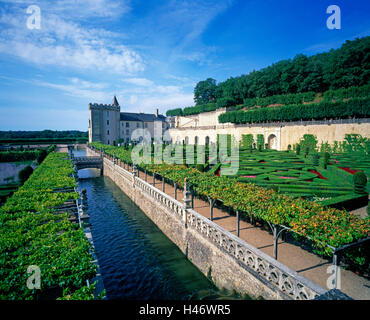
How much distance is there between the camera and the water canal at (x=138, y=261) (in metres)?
9.90

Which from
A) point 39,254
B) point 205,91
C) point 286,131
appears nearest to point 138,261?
point 39,254

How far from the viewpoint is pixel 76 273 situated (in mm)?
5402

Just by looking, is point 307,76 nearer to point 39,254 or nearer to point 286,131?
point 286,131

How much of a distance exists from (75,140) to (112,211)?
75.1 meters

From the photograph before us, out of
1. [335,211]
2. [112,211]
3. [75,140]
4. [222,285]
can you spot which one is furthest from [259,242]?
[75,140]

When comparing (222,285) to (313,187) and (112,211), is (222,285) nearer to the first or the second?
(313,187)

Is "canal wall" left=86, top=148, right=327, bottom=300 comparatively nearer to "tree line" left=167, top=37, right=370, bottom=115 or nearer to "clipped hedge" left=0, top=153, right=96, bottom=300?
"clipped hedge" left=0, top=153, right=96, bottom=300

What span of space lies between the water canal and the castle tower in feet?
157

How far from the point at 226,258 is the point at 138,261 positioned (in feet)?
19.2

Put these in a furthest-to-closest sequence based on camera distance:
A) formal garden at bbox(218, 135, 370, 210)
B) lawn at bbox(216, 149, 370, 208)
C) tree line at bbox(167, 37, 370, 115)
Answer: tree line at bbox(167, 37, 370, 115)
lawn at bbox(216, 149, 370, 208)
formal garden at bbox(218, 135, 370, 210)

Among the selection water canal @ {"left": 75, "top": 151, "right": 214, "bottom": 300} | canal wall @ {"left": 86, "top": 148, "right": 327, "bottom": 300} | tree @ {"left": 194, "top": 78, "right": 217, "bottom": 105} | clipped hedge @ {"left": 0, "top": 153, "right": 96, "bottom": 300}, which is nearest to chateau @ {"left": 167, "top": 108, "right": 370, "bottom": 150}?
canal wall @ {"left": 86, "top": 148, "right": 327, "bottom": 300}

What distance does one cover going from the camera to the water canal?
9.90 metres

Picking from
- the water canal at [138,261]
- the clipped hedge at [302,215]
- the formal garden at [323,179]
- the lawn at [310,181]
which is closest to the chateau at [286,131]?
the formal garden at [323,179]
